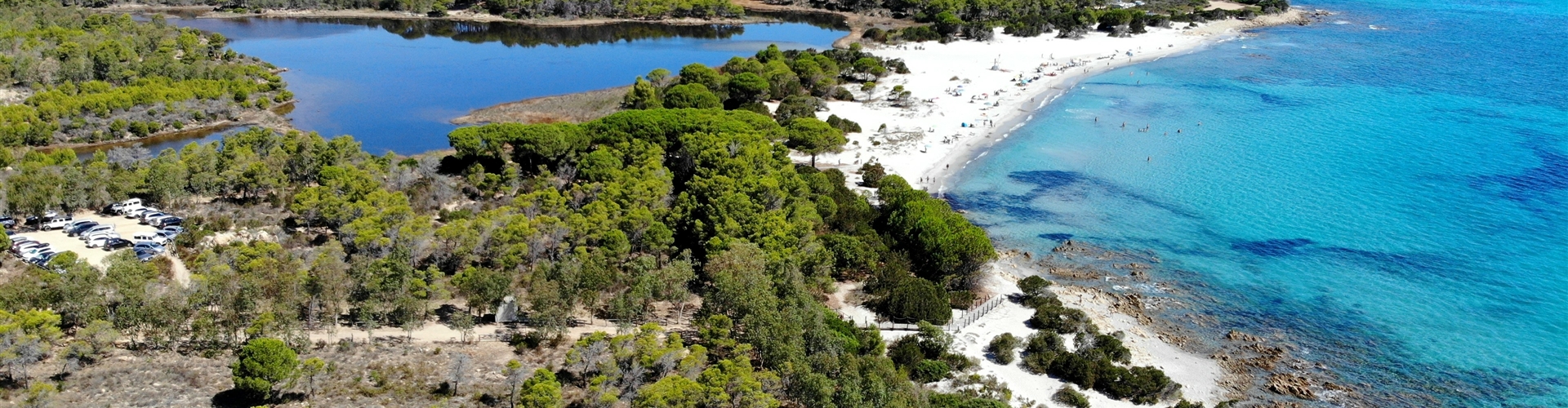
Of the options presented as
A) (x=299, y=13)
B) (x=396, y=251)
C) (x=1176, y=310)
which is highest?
(x=299, y=13)

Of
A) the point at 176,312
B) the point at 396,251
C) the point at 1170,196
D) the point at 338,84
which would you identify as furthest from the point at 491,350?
the point at 338,84

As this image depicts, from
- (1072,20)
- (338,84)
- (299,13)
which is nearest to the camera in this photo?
(338,84)

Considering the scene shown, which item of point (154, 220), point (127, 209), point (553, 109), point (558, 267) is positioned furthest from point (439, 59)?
point (558, 267)

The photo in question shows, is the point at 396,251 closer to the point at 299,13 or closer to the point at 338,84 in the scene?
the point at 338,84

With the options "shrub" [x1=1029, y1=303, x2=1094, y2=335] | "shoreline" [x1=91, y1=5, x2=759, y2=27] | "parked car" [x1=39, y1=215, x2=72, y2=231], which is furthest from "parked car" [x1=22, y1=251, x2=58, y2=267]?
"shoreline" [x1=91, y1=5, x2=759, y2=27]

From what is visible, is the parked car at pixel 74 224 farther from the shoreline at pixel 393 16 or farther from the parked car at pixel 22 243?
the shoreline at pixel 393 16

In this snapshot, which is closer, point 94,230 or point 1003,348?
point 1003,348

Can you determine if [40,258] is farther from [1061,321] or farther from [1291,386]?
[1291,386]
